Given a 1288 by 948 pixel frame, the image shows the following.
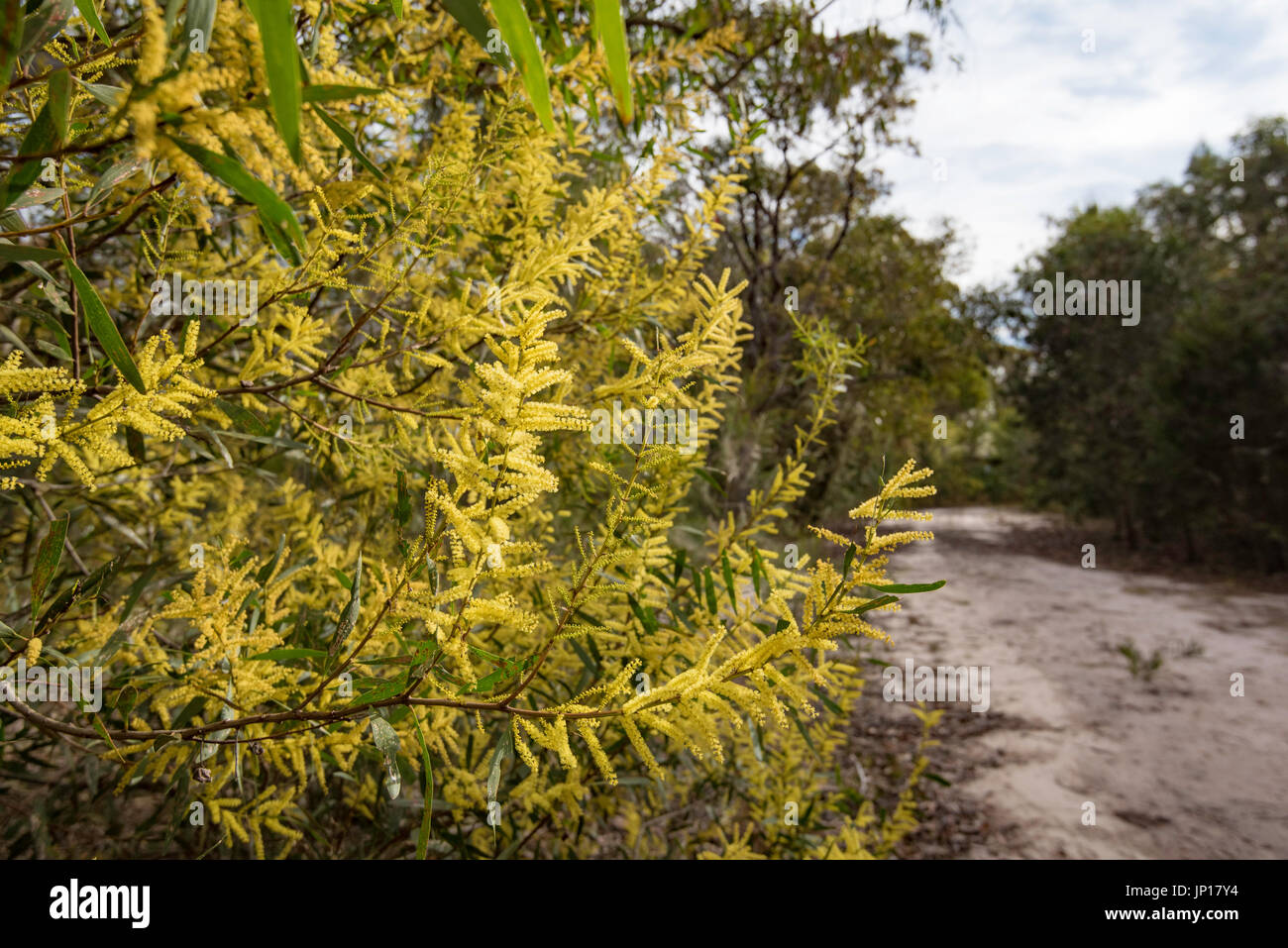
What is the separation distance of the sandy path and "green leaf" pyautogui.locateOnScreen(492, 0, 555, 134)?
4.83 meters

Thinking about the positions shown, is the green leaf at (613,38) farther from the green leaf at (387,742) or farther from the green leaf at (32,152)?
the green leaf at (387,742)

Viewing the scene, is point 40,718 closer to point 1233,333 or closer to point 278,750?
point 278,750

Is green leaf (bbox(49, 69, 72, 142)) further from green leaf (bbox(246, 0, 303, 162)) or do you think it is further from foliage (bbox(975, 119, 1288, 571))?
foliage (bbox(975, 119, 1288, 571))

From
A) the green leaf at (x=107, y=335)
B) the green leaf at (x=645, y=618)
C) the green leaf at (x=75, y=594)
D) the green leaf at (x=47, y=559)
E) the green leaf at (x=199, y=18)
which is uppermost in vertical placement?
the green leaf at (x=199, y=18)

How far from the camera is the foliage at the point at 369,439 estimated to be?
2.33 feet

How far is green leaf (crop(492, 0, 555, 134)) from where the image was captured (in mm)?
500

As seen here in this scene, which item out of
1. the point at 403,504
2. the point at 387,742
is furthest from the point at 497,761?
the point at 403,504

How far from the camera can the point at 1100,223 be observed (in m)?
16.5

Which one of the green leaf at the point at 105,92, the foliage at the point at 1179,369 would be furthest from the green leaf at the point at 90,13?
the foliage at the point at 1179,369

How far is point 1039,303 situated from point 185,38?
711 inches

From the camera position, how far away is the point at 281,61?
1.48ft

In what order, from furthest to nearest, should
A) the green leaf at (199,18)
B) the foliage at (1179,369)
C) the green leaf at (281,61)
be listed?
the foliage at (1179,369)
the green leaf at (199,18)
the green leaf at (281,61)

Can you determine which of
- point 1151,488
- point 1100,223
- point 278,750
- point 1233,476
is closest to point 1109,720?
point 278,750

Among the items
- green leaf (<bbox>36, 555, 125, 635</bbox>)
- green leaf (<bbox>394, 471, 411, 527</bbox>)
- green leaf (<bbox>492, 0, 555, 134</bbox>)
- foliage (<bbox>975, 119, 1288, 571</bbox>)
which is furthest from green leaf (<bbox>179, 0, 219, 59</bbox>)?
foliage (<bbox>975, 119, 1288, 571</bbox>)
